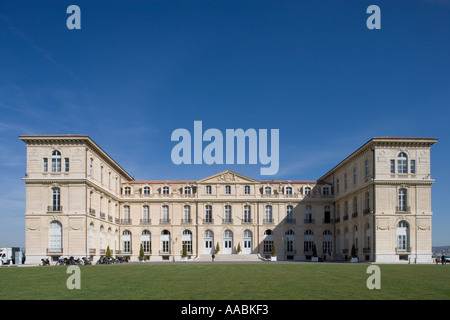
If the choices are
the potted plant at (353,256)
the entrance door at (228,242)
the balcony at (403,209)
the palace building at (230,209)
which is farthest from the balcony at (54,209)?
the balcony at (403,209)

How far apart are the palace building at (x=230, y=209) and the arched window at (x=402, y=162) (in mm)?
89

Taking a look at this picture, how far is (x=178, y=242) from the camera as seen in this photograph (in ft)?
203

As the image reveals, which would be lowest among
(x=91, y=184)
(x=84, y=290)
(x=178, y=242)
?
(x=178, y=242)

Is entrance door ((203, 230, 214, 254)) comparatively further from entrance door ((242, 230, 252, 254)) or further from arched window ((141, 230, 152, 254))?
arched window ((141, 230, 152, 254))

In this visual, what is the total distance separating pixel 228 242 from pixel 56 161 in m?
25.8

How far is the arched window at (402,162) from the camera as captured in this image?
1784 inches

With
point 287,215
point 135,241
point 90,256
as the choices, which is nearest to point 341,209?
point 287,215

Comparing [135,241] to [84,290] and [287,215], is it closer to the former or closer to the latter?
[287,215]

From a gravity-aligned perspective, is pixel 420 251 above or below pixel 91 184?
below

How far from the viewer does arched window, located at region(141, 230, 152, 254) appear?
6147cm

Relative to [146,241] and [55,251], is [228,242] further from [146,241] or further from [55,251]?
[55,251]

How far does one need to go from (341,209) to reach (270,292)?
144 ft

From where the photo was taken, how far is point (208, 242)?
62.0 m

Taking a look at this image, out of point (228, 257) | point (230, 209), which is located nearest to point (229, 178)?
point (230, 209)
